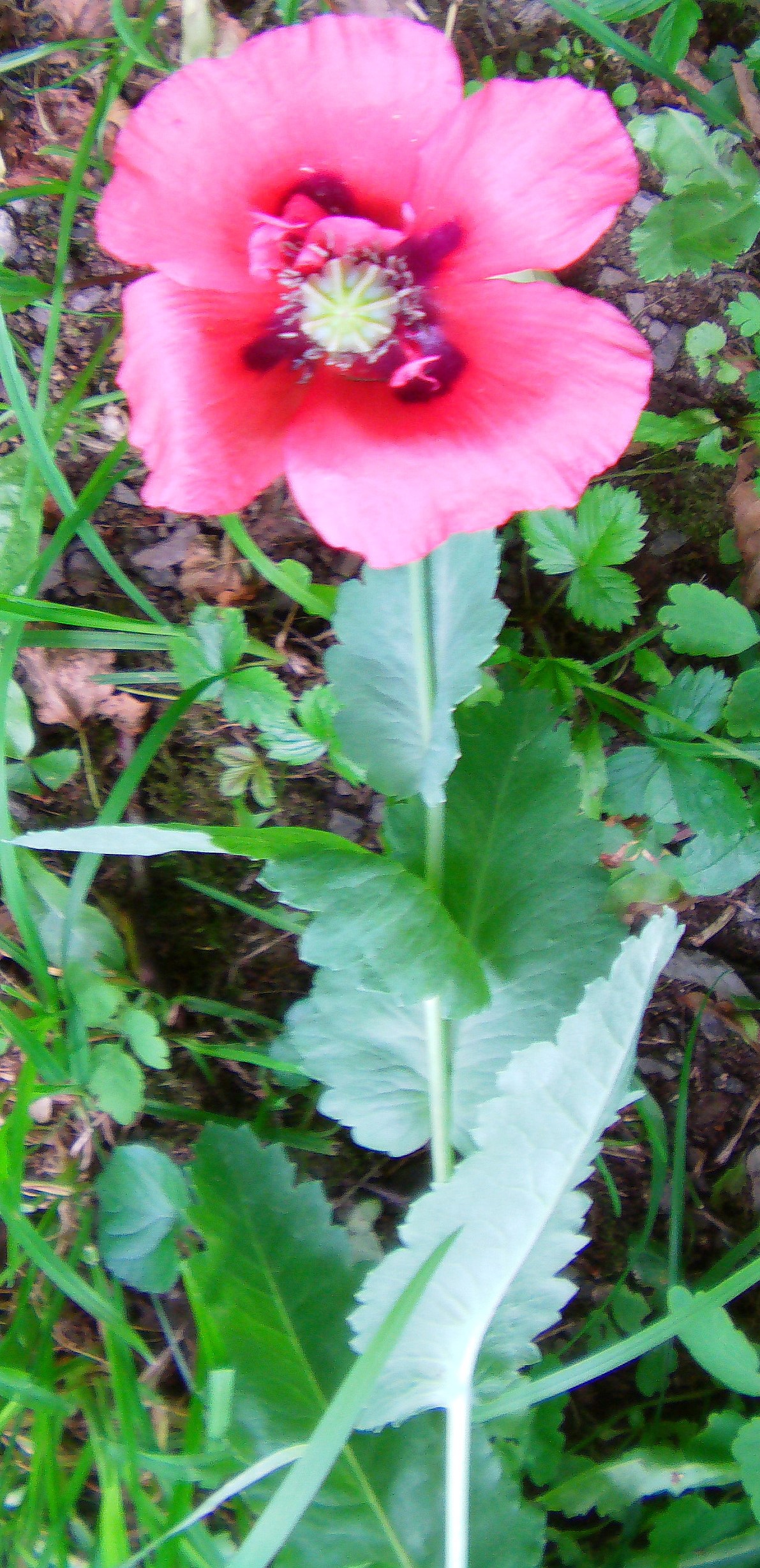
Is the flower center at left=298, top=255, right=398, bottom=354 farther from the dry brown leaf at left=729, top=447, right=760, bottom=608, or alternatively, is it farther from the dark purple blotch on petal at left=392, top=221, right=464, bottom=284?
the dry brown leaf at left=729, top=447, right=760, bottom=608

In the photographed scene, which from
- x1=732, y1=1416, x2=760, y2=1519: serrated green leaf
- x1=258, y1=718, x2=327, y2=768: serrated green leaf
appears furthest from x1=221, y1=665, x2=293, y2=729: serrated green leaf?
x1=732, y1=1416, x2=760, y2=1519: serrated green leaf

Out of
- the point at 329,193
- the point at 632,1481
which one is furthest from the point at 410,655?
the point at 632,1481

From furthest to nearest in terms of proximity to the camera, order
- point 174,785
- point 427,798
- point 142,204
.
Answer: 1. point 174,785
2. point 427,798
3. point 142,204

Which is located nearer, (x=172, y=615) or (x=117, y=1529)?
(x=117, y=1529)

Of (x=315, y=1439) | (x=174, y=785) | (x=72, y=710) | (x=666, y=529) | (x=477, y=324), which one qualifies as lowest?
(x=315, y=1439)

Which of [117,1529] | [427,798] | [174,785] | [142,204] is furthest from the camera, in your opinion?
[174,785]

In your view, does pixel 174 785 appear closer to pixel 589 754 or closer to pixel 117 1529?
pixel 589 754

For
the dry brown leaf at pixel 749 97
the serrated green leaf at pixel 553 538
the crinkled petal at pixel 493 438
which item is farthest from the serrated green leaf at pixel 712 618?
the dry brown leaf at pixel 749 97

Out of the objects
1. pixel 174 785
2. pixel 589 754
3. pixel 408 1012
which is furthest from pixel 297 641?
pixel 408 1012
